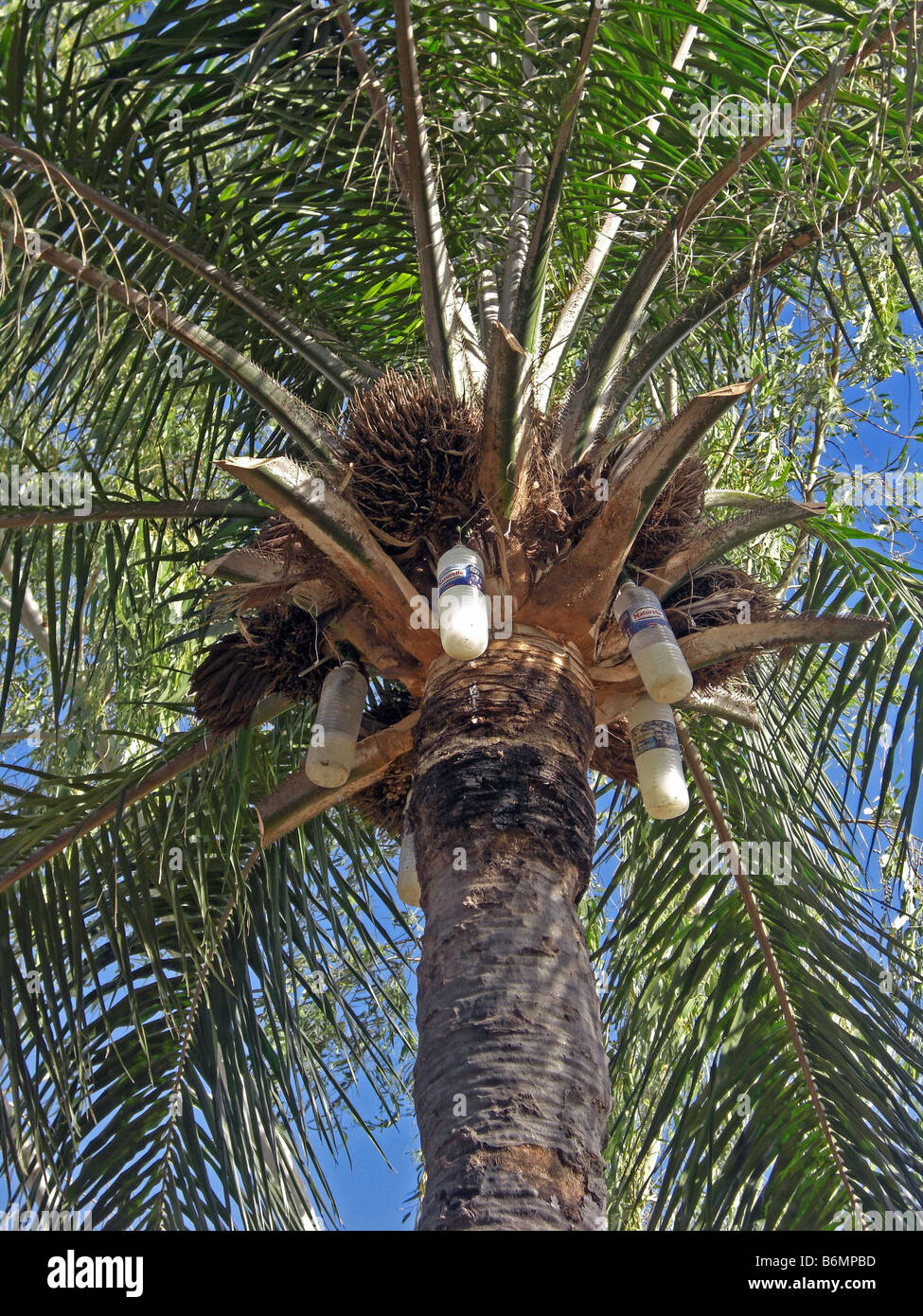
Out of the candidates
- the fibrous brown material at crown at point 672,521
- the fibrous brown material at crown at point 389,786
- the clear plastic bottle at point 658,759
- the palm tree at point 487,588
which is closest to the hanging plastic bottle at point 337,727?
the palm tree at point 487,588

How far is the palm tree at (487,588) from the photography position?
3135mm

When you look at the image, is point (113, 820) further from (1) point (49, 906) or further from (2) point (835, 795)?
(2) point (835, 795)

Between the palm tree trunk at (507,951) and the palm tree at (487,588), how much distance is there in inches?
0.5

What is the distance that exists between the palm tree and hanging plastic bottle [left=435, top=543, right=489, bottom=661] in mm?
174

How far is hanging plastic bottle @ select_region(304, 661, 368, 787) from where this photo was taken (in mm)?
3318

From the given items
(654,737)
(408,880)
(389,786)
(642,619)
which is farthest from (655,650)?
(389,786)

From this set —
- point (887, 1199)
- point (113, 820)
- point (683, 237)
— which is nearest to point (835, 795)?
point (887, 1199)

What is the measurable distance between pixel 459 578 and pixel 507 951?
2.88 feet

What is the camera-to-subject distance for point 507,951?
8.44 feet

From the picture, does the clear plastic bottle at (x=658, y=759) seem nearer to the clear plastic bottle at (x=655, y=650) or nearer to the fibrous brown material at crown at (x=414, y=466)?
the clear plastic bottle at (x=655, y=650)

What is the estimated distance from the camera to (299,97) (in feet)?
13.7

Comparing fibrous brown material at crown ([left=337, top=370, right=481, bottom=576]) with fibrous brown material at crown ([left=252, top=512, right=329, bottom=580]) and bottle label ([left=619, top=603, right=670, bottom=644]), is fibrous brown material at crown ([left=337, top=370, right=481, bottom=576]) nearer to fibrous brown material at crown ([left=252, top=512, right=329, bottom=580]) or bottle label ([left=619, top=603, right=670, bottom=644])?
fibrous brown material at crown ([left=252, top=512, right=329, bottom=580])

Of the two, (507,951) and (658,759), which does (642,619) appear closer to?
(658,759)
